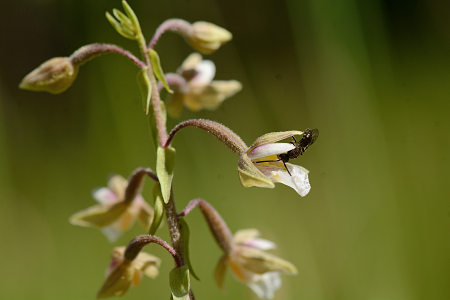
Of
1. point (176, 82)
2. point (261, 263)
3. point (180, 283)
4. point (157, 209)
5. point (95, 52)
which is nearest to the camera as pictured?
point (180, 283)

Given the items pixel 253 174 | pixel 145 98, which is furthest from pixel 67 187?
pixel 253 174

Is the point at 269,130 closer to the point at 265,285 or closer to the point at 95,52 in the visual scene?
the point at 265,285

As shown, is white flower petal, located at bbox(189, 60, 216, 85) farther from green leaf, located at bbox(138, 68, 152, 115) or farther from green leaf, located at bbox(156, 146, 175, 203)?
green leaf, located at bbox(156, 146, 175, 203)

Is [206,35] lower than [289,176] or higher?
higher

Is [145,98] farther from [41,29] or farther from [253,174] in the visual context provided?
[41,29]

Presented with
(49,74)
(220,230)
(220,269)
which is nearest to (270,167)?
(220,230)

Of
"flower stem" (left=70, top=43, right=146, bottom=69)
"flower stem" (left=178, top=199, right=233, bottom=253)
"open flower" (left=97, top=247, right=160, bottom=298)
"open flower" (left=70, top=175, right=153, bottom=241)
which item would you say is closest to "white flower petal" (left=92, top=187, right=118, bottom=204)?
"open flower" (left=70, top=175, right=153, bottom=241)

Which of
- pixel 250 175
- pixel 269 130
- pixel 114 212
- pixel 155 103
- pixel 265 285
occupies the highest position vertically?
pixel 155 103
